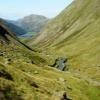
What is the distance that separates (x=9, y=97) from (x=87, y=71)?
155 m

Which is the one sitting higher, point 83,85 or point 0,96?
point 83,85

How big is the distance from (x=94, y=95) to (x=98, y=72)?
100 m

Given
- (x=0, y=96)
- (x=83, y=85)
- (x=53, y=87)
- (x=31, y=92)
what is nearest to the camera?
(x=0, y=96)

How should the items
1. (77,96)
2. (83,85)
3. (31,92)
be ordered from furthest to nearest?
(83,85), (77,96), (31,92)

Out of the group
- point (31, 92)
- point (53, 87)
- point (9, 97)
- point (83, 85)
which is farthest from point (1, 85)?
point (83, 85)

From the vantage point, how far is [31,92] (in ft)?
166

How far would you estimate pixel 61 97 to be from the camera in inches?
2090

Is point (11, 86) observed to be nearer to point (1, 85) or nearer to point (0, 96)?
point (1, 85)

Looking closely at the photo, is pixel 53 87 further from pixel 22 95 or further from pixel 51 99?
pixel 22 95

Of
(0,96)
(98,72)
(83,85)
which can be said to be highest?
(98,72)

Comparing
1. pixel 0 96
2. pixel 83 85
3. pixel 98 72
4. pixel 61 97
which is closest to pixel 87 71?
pixel 98 72

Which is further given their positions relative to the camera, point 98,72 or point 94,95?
point 98,72

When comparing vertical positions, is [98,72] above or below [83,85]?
above

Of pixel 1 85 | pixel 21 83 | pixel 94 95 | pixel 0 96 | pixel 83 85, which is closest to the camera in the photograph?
pixel 0 96
